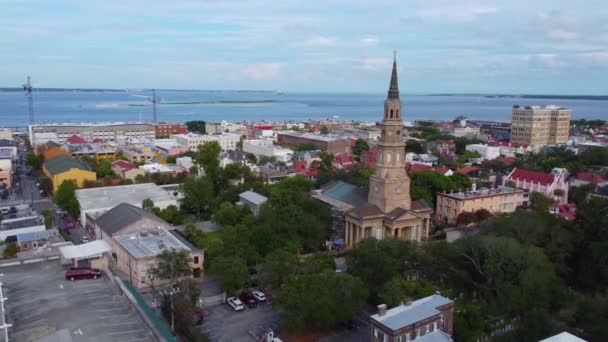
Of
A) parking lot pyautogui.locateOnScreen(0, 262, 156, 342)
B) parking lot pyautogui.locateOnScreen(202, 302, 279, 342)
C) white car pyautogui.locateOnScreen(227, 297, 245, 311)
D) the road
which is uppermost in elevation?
parking lot pyautogui.locateOnScreen(0, 262, 156, 342)

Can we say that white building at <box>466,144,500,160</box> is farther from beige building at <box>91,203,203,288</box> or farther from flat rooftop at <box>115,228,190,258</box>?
flat rooftop at <box>115,228,190,258</box>

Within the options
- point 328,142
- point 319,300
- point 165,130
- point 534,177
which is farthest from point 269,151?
point 319,300

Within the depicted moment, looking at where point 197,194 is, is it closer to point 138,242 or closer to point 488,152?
point 138,242

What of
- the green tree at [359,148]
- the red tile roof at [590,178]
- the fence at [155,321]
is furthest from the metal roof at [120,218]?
the green tree at [359,148]

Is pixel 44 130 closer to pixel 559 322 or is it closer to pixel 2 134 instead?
pixel 2 134

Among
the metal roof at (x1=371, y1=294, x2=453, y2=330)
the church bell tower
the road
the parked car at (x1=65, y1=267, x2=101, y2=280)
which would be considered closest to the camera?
the metal roof at (x1=371, y1=294, x2=453, y2=330)

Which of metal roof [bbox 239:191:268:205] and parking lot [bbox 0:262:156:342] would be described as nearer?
parking lot [bbox 0:262:156:342]

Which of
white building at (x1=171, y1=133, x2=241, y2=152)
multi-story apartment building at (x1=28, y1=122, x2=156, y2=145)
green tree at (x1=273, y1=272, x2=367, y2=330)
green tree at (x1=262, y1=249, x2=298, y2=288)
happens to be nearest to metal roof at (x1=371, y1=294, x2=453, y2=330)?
green tree at (x1=273, y1=272, x2=367, y2=330)

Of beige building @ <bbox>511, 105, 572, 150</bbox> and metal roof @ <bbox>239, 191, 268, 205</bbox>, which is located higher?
beige building @ <bbox>511, 105, 572, 150</bbox>
